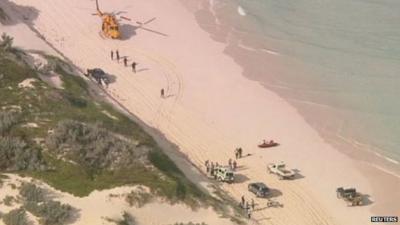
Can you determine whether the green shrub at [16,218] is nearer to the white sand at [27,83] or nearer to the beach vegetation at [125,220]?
the beach vegetation at [125,220]

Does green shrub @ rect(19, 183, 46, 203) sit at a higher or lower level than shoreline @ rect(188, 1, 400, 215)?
lower

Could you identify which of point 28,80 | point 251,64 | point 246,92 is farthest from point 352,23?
point 28,80

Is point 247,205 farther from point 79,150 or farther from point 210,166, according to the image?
point 79,150

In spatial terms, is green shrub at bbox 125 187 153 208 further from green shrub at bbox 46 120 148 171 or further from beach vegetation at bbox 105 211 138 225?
green shrub at bbox 46 120 148 171

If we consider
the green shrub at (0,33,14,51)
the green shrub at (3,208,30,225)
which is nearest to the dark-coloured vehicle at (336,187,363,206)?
the green shrub at (3,208,30,225)

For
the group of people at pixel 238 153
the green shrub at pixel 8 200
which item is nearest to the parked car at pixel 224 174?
the group of people at pixel 238 153
